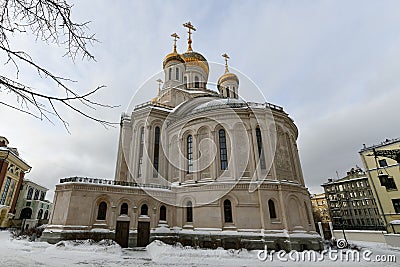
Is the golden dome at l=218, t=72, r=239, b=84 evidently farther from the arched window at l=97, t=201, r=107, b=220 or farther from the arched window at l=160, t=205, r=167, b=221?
the arched window at l=97, t=201, r=107, b=220

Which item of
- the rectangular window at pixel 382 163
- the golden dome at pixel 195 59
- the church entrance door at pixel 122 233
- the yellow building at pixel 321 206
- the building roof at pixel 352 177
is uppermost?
the golden dome at pixel 195 59

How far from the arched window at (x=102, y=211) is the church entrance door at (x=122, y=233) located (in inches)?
44.3

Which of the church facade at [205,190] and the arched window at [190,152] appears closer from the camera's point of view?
the church facade at [205,190]

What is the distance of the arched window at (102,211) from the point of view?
15693mm

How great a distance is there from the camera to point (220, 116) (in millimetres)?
18672

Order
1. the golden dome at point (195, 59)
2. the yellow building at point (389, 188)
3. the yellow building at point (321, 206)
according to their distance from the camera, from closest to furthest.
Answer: the yellow building at point (389, 188) < the golden dome at point (195, 59) < the yellow building at point (321, 206)

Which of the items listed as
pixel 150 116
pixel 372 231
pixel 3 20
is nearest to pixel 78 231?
pixel 150 116

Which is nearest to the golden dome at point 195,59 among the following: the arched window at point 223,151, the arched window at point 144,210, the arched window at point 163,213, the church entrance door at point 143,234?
the arched window at point 223,151

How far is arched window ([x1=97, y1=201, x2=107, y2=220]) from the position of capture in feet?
51.5

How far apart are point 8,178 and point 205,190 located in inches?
1033

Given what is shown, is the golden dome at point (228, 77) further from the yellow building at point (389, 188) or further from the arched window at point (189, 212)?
the arched window at point (189, 212)

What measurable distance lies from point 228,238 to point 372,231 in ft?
57.8

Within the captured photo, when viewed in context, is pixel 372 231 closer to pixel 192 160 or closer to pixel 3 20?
pixel 192 160

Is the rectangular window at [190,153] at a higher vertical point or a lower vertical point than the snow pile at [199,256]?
higher
